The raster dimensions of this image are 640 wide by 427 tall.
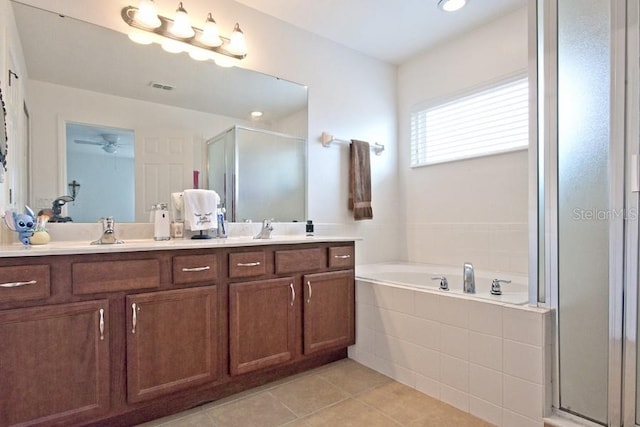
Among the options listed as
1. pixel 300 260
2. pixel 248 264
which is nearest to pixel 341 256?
pixel 300 260

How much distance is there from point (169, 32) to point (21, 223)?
1358 millimetres

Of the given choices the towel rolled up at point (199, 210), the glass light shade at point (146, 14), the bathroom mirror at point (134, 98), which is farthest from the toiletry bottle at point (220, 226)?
the glass light shade at point (146, 14)

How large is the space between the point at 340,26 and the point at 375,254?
1939 mm

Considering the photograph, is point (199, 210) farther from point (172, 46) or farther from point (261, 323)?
point (172, 46)

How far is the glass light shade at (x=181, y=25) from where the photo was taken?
2.08 meters

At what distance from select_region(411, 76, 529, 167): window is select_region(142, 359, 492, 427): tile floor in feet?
6.13

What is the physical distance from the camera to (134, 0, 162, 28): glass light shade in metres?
1.97

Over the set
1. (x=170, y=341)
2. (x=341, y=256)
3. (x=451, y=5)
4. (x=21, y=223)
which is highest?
(x=451, y=5)

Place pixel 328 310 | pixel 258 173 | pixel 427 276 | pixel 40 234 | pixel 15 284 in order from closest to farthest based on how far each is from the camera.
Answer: pixel 15 284 → pixel 40 234 → pixel 328 310 → pixel 258 173 → pixel 427 276

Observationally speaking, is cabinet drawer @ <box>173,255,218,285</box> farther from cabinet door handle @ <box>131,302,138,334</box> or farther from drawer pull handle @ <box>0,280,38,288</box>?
drawer pull handle @ <box>0,280,38,288</box>

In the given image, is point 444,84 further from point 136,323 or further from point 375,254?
point 136,323

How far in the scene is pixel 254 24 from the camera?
2492 millimetres

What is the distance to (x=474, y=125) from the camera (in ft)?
9.24

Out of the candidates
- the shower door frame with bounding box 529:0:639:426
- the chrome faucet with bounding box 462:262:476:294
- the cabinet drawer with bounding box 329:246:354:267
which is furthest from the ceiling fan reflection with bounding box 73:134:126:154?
the shower door frame with bounding box 529:0:639:426
